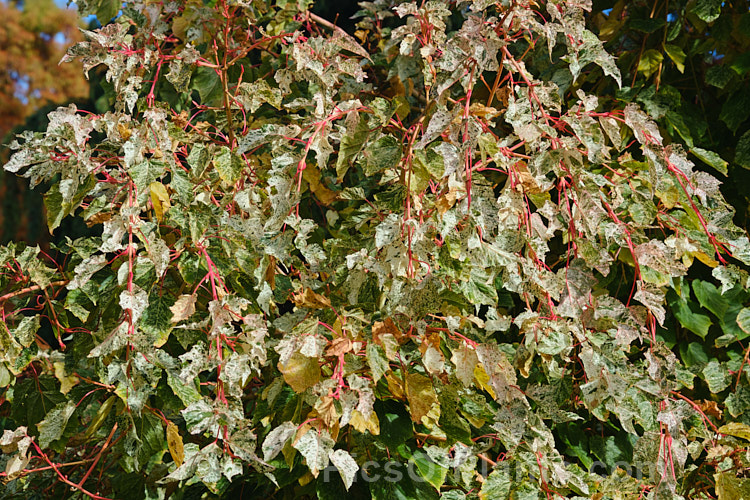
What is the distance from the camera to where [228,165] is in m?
1.34

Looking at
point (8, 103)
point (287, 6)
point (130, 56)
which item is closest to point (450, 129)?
point (130, 56)

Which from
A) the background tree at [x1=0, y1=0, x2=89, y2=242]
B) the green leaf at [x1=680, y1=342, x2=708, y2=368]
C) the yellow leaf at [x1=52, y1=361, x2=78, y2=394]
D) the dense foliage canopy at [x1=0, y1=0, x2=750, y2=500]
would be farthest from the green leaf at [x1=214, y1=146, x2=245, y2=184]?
the background tree at [x1=0, y1=0, x2=89, y2=242]

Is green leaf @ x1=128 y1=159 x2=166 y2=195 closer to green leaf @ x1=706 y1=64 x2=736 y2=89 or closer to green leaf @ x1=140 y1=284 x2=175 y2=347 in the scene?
green leaf @ x1=140 y1=284 x2=175 y2=347

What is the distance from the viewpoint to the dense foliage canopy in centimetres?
114

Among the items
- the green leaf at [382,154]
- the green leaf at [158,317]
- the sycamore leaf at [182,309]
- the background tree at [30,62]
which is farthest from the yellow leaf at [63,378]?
the background tree at [30,62]

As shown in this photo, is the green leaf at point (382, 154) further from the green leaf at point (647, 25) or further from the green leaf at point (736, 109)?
the green leaf at point (736, 109)

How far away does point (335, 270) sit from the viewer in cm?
138

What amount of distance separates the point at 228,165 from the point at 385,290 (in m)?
0.38

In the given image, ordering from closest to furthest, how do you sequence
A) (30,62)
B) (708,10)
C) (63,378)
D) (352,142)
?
(352,142) < (63,378) < (708,10) < (30,62)

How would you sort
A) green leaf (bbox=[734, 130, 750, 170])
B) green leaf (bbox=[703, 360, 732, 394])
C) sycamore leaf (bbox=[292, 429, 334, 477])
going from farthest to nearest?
1. green leaf (bbox=[734, 130, 750, 170])
2. green leaf (bbox=[703, 360, 732, 394])
3. sycamore leaf (bbox=[292, 429, 334, 477])

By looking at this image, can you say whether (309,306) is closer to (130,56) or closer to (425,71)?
(425,71)

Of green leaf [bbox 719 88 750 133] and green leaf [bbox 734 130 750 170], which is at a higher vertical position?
green leaf [bbox 719 88 750 133]

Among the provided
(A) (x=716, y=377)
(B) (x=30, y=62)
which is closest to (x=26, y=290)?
(A) (x=716, y=377)

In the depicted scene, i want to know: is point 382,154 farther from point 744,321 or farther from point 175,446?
point 744,321
